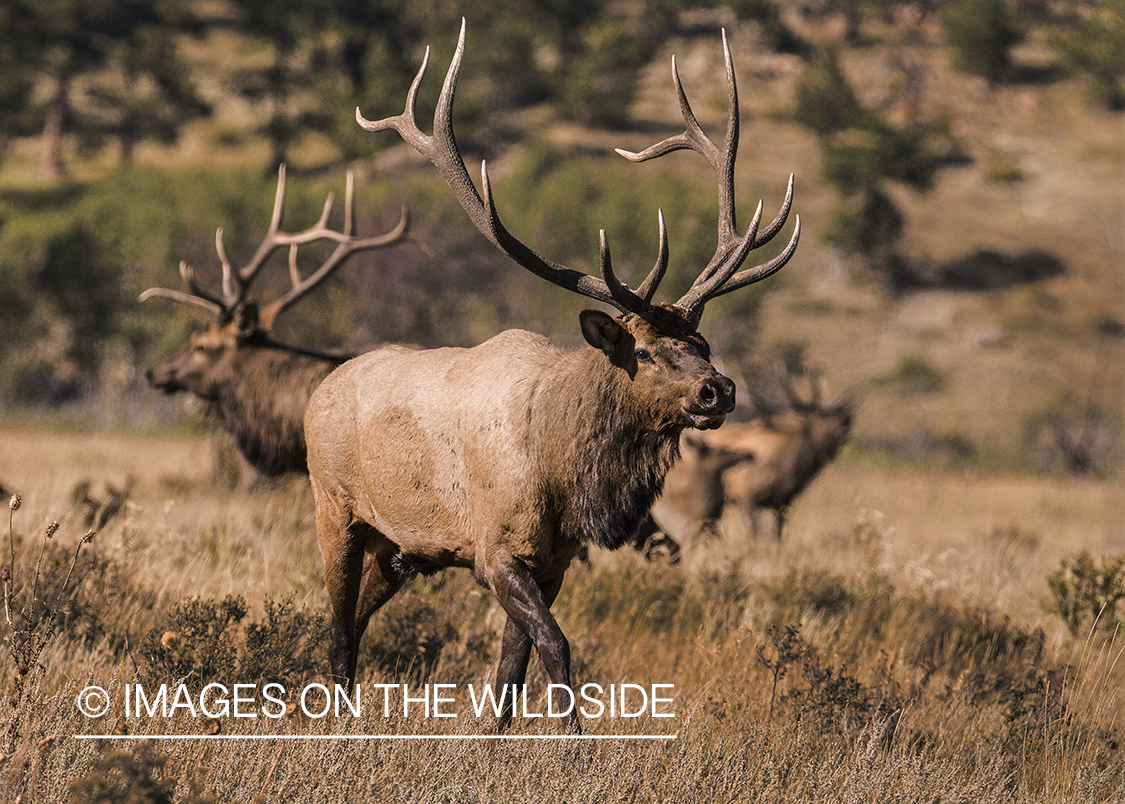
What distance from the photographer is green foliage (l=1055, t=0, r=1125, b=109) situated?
233 feet

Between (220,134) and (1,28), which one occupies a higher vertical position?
(1,28)

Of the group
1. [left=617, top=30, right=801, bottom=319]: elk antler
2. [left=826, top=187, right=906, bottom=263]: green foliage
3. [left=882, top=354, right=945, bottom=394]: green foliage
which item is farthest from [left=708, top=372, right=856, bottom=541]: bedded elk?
[left=826, top=187, right=906, bottom=263]: green foliage

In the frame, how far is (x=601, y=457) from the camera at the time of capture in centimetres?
423

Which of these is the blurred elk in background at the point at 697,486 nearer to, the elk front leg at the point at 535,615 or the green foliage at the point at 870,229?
the elk front leg at the point at 535,615

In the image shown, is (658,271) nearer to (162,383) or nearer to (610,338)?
(610,338)

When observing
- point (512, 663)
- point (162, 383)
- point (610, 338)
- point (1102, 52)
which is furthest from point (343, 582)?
point (1102, 52)

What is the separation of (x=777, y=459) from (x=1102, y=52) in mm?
69787

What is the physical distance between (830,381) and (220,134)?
1526 inches

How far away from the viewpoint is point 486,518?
427 centimetres

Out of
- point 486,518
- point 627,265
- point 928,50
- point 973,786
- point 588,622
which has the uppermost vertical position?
point 928,50

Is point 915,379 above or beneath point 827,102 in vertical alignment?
beneath

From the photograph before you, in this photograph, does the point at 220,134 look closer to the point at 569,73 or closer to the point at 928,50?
the point at 569,73

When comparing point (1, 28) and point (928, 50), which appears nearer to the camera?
point (1, 28)

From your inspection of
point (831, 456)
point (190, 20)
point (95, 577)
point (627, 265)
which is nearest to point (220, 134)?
point (190, 20)
